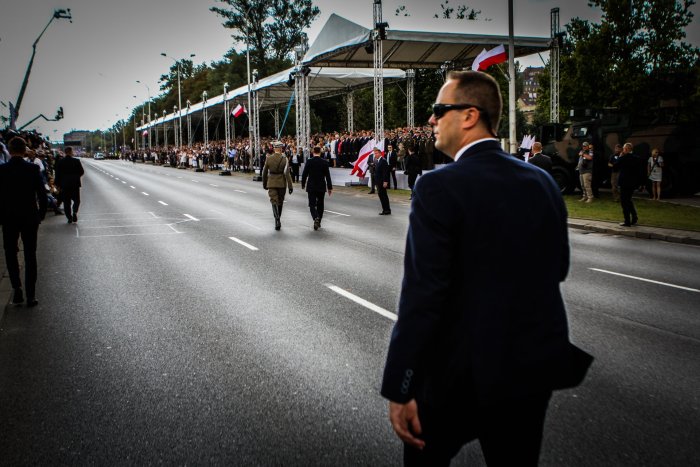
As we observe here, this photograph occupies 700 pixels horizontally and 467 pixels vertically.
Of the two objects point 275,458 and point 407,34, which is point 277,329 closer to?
point 275,458

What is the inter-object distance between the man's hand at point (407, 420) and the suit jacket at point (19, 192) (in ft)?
22.6

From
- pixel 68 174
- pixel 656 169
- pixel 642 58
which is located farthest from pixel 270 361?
pixel 642 58

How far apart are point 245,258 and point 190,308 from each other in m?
3.44

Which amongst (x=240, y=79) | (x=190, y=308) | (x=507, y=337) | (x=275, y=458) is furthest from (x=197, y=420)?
(x=240, y=79)

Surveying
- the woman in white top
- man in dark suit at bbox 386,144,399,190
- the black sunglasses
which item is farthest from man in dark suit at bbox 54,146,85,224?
the woman in white top

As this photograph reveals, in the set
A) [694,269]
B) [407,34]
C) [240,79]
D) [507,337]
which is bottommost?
[694,269]

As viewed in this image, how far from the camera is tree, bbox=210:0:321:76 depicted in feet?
246

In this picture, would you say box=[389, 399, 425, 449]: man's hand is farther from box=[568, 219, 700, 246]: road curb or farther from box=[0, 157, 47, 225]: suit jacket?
box=[568, 219, 700, 246]: road curb

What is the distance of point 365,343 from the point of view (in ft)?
18.3

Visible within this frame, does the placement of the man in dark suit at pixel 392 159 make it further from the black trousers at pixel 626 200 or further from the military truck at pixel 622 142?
the black trousers at pixel 626 200

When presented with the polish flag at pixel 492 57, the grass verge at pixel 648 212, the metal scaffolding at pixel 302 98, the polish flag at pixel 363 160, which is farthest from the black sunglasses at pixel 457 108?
the metal scaffolding at pixel 302 98

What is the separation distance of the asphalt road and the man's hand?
156cm

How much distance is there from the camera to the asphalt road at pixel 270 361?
3.61 meters

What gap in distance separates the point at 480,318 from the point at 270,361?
140 inches
